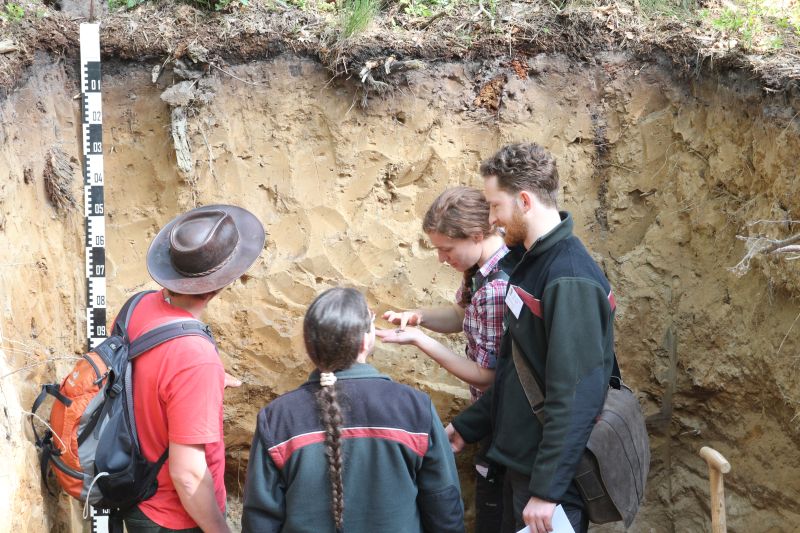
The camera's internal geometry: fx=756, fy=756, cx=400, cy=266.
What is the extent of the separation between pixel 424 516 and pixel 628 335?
234 cm

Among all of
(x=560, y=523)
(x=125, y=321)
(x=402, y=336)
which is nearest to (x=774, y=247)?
(x=560, y=523)

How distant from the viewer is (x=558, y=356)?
2641 mm

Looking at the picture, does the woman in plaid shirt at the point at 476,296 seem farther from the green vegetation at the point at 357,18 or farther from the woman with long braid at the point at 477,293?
the green vegetation at the point at 357,18

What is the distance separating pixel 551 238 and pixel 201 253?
1258 mm

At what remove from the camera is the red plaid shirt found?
3.10m

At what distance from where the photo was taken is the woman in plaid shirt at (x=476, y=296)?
124 inches

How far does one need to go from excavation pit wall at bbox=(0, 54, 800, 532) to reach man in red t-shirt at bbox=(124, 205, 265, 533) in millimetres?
1725

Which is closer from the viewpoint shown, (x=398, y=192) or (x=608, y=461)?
(x=608, y=461)

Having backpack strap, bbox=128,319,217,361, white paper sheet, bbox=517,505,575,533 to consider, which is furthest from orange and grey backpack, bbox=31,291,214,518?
white paper sheet, bbox=517,505,575,533

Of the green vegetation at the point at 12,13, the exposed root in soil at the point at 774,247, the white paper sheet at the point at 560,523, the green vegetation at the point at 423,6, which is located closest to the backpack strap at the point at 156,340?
the white paper sheet at the point at 560,523

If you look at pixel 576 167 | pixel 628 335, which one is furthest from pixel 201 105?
pixel 628 335

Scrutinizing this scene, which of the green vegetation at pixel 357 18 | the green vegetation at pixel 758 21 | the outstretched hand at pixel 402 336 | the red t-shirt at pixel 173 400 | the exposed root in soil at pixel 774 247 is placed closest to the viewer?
the red t-shirt at pixel 173 400

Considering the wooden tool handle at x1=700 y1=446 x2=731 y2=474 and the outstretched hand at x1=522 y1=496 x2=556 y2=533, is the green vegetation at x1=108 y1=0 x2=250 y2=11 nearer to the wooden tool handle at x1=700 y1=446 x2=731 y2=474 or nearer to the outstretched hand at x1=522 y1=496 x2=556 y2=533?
the outstretched hand at x1=522 y1=496 x2=556 y2=533

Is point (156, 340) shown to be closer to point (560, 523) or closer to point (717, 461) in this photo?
point (560, 523)
